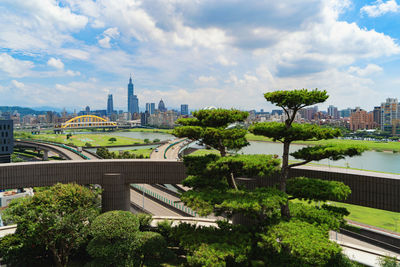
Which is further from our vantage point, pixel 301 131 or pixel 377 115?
pixel 377 115

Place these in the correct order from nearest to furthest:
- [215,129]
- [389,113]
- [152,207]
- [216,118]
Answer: [215,129], [216,118], [152,207], [389,113]

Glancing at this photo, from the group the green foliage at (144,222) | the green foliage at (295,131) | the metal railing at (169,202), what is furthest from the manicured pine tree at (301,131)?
the metal railing at (169,202)

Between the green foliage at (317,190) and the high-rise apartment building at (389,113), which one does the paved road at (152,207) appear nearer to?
the green foliage at (317,190)

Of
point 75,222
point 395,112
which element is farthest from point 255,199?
point 395,112

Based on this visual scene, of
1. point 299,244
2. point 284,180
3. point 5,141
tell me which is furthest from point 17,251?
point 5,141

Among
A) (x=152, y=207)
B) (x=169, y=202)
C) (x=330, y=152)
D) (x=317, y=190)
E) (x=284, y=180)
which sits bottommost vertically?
(x=152, y=207)

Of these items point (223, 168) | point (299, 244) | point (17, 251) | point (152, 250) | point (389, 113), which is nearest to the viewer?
point (299, 244)

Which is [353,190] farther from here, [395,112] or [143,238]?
[395,112]

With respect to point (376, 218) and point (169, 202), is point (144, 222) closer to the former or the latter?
point (169, 202)

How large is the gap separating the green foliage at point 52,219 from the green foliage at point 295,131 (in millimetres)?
8374

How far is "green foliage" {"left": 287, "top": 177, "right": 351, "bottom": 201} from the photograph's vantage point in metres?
8.12

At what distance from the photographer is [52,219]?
989 centimetres

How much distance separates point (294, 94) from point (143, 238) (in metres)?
9.10

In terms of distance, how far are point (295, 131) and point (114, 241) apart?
28.2 feet
